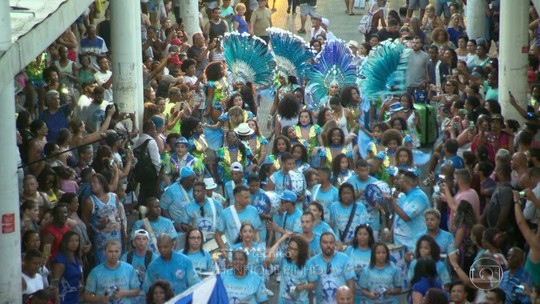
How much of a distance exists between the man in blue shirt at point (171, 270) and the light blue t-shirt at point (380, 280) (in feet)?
5.88

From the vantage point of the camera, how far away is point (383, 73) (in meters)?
20.8

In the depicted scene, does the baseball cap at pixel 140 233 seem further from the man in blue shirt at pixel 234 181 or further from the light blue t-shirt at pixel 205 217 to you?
the man in blue shirt at pixel 234 181

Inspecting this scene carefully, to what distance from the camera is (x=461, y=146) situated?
18000 mm

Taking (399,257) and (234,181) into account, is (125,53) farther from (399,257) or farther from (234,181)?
(399,257)

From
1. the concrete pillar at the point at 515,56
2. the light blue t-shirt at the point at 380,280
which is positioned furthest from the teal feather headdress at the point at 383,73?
the light blue t-shirt at the point at 380,280

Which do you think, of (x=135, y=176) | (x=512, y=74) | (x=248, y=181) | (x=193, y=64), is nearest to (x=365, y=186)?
(x=248, y=181)

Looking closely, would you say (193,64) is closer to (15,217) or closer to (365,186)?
(365,186)

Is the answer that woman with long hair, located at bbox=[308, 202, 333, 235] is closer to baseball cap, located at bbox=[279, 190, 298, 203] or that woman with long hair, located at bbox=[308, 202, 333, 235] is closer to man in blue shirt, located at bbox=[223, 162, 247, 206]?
baseball cap, located at bbox=[279, 190, 298, 203]

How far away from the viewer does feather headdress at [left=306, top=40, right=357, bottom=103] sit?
20875 mm

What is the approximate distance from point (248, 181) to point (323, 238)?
2.31 meters

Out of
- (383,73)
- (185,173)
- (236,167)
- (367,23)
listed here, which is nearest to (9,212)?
(185,173)

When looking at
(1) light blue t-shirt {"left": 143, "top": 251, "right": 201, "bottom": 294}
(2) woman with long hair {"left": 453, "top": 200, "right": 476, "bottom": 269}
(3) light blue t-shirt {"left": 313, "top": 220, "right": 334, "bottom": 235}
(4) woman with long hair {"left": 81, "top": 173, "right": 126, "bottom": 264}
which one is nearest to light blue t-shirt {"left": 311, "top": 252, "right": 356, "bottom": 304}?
(3) light blue t-shirt {"left": 313, "top": 220, "right": 334, "bottom": 235}

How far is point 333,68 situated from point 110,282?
8026mm

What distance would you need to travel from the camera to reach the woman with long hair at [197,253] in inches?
562
